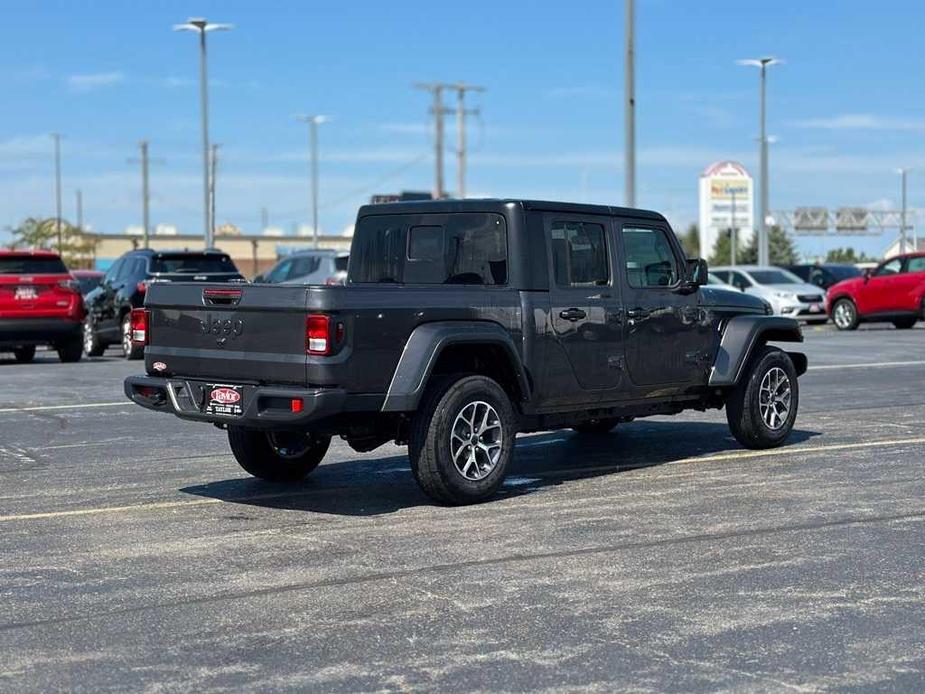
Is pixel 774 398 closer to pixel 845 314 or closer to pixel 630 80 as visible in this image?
pixel 630 80

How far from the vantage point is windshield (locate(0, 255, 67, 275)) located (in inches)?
829

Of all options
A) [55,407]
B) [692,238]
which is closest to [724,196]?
[692,238]

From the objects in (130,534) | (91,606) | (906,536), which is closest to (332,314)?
(130,534)

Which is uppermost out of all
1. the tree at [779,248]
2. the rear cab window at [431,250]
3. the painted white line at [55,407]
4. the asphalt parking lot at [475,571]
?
the tree at [779,248]

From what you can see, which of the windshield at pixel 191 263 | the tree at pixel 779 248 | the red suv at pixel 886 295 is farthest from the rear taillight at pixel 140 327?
the tree at pixel 779 248

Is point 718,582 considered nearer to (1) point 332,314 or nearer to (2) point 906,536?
(2) point 906,536

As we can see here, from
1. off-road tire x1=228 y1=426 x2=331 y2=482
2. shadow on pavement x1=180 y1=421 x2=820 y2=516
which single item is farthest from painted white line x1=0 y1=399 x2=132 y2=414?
off-road tire x1=228 y1=426 x2=331 y2=482

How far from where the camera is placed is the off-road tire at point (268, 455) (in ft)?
31.2

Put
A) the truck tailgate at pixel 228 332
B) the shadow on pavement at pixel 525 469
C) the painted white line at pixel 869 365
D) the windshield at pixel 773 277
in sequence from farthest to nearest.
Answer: the windshield at pixel 773 277, the painted white line at pixel 869 365, the shadow on pavement at pixel 525 469, the truck tailgate at pixel 228 332

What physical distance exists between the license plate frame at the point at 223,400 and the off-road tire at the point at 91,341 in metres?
15.8

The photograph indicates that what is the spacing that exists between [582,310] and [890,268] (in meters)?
23.2

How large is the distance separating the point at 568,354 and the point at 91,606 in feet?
13.0

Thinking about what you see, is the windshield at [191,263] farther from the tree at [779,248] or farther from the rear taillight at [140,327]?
the tree at [779,248]

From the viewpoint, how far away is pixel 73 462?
Answer: 1065 centimetres
